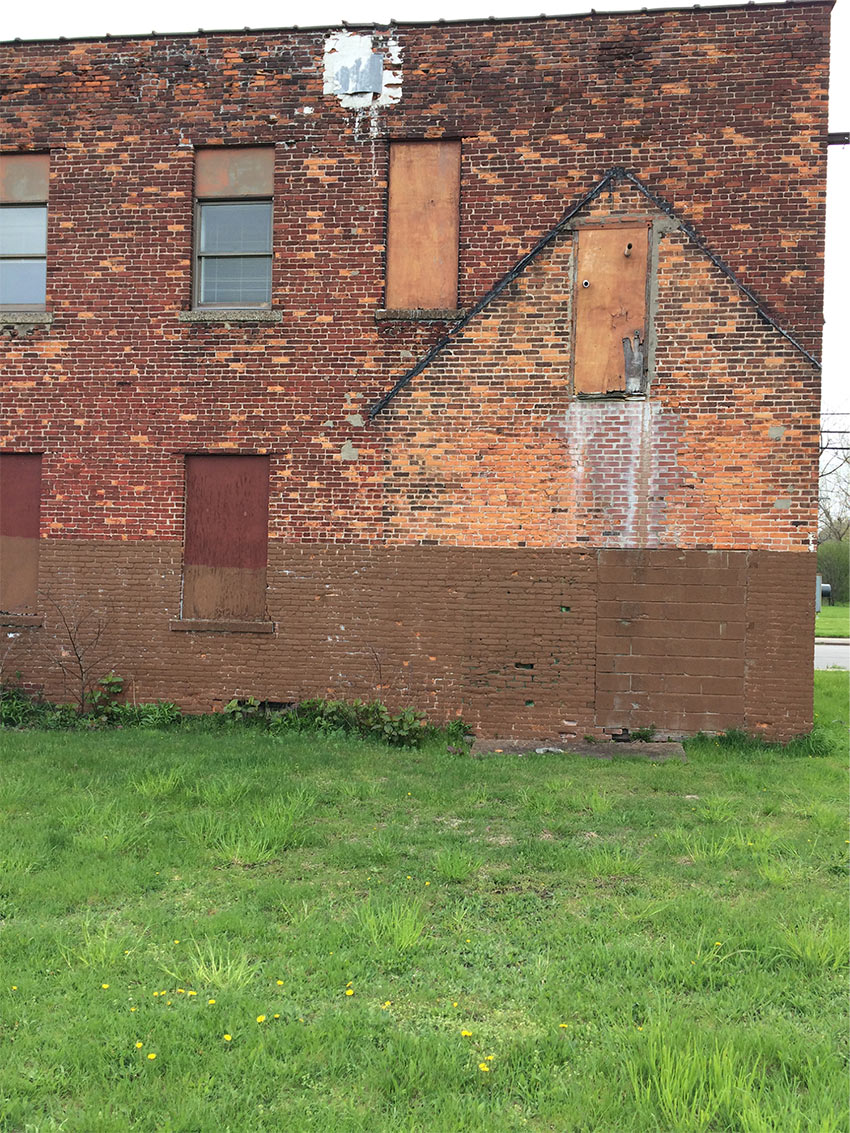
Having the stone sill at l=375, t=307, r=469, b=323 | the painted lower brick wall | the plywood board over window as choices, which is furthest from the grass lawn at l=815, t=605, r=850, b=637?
the plywood board over window

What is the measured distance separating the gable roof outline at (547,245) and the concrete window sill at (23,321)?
429 cm

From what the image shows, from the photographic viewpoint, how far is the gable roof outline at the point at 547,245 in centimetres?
946

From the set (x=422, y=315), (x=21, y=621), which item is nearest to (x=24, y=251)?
(x=21, y=621)

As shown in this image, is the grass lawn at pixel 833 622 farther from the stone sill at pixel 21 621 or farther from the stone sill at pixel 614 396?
the stone sill at pixel 21 621

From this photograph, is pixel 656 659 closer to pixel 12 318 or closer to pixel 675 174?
pixel 675 174

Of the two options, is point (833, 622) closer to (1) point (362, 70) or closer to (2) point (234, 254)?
(1) point (362, 70)

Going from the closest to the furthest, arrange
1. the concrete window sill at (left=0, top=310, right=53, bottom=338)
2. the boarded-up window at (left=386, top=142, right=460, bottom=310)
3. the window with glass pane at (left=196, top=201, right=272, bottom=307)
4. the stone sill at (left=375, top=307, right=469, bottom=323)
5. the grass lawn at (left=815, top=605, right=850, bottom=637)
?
the stone sill at (left=375, top=307, right=469, bottom=323) → the boarded-up window at (left=386, top=142, right=460, bottom=310) → the window with glass pane at (left=196, top=201, right=272, bottom=307) → the concrete window sill at (left=0, top=310, right=53, bottom=338) → the grass lawn at (left=815, top=605, right=850, bottom=637)

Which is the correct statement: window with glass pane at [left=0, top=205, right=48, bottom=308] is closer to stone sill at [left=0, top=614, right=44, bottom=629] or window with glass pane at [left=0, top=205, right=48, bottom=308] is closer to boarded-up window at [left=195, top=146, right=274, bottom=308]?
boarded-up window at [left=195, top=146, right=274, bottom=308]

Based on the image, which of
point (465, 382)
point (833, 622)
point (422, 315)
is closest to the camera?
point (465, 382)

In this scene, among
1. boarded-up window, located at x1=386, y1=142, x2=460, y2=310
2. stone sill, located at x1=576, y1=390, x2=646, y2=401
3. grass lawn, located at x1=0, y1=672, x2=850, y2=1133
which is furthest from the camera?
boarded-up window, located at x1=386, y1=142, x2=460, y2=310

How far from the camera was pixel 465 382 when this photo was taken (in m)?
9.90

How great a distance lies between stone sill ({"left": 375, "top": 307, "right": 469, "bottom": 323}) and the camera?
995cm

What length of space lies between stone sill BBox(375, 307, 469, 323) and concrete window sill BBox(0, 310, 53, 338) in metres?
4.20

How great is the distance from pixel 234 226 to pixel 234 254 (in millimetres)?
376
